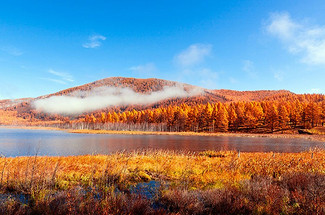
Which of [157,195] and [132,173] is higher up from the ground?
[157,195]

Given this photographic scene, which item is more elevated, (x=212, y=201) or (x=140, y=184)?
(x=212, y=201)

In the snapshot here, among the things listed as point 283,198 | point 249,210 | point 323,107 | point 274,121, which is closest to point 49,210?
point 249,210

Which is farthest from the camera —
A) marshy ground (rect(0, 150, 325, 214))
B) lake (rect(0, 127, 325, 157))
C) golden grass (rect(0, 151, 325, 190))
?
lake (rect(0, 127, 325, 157))

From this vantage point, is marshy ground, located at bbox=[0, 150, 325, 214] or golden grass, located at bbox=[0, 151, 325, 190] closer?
marshy ground, located at bbox=[0, 150, 325, 214]

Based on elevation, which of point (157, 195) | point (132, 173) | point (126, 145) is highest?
point (157, 195)

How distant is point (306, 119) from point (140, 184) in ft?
293

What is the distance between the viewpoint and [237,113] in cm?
8856

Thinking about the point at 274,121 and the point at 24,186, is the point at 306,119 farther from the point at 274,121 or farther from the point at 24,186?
the point at 24,186

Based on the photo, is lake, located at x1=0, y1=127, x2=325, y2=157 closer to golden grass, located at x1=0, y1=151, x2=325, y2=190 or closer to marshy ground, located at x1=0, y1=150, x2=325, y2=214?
golden grass, located at x1=0, y1=151, x2=325, y2=190

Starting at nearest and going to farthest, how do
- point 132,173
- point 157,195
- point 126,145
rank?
point 157,195 → point 132,173 → point 126,145

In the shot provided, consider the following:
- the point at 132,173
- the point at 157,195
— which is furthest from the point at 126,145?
the point at 157,195

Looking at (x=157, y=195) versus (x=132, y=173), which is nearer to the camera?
(x=157, y=195)

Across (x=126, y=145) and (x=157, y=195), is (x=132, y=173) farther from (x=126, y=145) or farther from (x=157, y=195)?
(x=126, y=145)

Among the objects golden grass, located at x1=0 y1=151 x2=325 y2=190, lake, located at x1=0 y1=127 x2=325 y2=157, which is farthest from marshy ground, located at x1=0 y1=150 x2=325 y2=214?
lake, located at x1=0 y1=127 x2=325 y2=157
